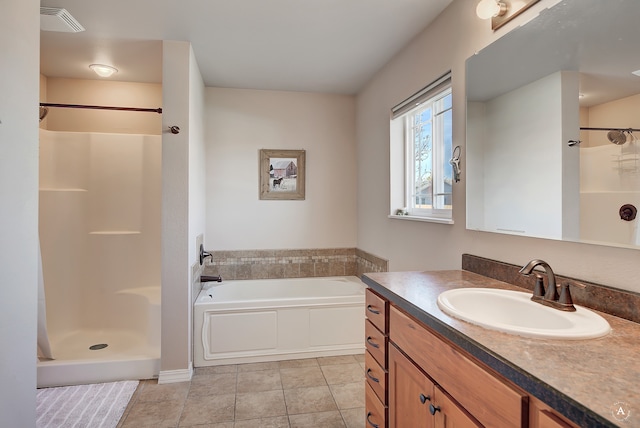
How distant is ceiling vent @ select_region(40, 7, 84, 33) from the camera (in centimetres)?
200

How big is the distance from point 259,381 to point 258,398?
0.24 meters

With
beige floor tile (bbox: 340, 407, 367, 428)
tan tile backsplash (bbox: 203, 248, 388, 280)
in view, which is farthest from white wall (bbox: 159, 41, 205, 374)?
beige floor tile (bbox: 340, 407, 367, 428)

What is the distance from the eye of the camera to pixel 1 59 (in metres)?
1.20

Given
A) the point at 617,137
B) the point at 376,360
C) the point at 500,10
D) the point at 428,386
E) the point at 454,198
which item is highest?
the point at 500,10

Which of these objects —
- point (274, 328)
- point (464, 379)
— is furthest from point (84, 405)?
point (464, 379)

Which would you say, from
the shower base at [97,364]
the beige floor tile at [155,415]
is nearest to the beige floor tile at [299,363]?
the beige floor tile at [155,415]

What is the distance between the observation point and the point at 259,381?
254 cm

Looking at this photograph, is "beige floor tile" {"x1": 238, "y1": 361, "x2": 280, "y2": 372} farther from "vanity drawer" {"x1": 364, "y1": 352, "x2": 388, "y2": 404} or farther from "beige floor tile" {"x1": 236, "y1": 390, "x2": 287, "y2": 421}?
"vanity drawer" {"x1": 364, "y1": 352, "x2": 388, "y2": 404}

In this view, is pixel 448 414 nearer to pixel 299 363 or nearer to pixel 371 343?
pixel 371 343

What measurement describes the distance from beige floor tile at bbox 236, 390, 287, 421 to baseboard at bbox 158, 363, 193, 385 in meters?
0.48

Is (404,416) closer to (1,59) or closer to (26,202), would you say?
(26,202)

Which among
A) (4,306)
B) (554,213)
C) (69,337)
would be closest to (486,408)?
(554,213)

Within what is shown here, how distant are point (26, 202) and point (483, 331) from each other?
1732 millimetres

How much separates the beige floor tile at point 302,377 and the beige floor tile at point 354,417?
0.39 metres
